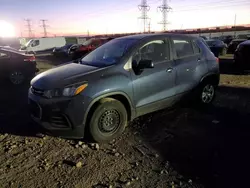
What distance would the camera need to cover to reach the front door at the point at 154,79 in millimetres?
4223

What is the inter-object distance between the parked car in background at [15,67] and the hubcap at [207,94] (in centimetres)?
696

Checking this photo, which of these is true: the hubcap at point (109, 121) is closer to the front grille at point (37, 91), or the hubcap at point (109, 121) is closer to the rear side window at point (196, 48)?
the front grille at point (37, 91)

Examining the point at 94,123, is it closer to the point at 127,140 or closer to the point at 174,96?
the point at 127,140

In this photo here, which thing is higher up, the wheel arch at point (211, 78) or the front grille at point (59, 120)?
the wheel arch at point (211, 78)

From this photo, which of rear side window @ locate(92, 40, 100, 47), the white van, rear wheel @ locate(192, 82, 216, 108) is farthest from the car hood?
the white van

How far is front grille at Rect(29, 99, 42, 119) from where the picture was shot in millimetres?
3826

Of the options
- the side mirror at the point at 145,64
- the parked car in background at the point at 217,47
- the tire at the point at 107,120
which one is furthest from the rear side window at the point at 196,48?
the parked car in background at the point at 217,47

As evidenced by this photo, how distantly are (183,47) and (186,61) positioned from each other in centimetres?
35

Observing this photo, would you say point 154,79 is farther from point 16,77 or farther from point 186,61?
point 16,77

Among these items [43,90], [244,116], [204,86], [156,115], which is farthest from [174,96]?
[43,90]

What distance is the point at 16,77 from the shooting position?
9.33 meters

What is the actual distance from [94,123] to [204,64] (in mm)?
3023

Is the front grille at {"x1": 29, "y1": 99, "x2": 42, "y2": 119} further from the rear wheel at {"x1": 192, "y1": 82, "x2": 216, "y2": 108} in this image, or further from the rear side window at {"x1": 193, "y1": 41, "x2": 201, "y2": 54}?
the rear side window at {"x1": 193, "y1": 41, "x2": 201, "y2": 54}

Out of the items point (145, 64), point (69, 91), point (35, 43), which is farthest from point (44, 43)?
point (69, 91)
